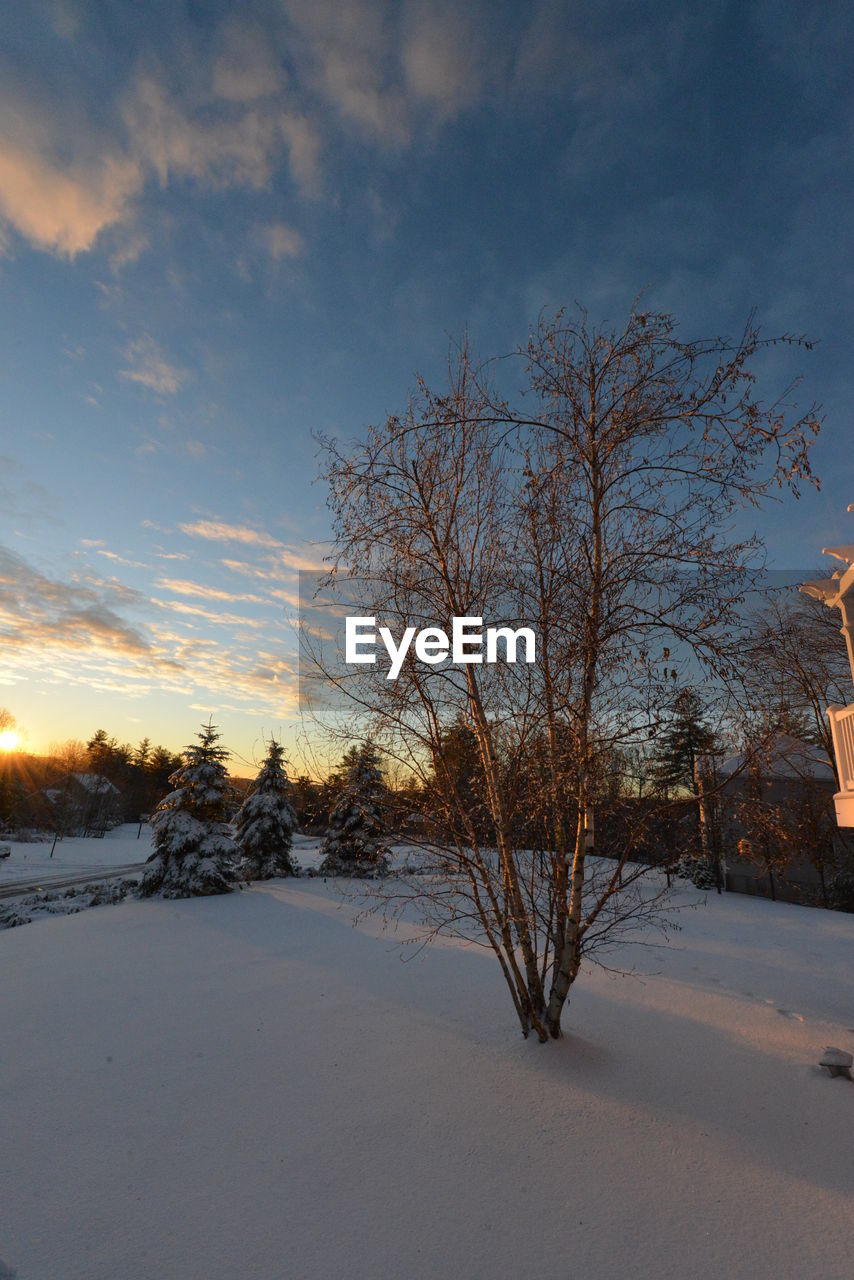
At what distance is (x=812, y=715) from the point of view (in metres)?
17.2

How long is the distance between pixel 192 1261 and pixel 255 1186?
652mm

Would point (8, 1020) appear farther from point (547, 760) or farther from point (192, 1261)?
point (547, 760)

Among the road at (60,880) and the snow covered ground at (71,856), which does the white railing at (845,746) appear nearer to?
the road at (60,880)

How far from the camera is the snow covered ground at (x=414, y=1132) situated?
3.21 metres

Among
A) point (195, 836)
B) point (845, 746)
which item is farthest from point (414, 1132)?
point (195, 836)

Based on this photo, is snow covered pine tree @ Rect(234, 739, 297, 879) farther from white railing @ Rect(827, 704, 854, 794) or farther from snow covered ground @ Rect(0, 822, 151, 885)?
white railing @ Rect(827, 704, 854, 794)

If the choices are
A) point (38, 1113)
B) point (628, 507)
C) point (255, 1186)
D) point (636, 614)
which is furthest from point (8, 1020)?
point (628, 507)

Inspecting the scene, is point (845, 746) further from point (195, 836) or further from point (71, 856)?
point (71, 856)

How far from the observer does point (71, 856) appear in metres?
32.1

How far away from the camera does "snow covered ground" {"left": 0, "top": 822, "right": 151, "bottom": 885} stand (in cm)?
2595

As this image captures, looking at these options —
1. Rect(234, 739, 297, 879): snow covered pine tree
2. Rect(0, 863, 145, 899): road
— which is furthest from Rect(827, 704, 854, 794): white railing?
Rect(0, 863, 145, 899): road

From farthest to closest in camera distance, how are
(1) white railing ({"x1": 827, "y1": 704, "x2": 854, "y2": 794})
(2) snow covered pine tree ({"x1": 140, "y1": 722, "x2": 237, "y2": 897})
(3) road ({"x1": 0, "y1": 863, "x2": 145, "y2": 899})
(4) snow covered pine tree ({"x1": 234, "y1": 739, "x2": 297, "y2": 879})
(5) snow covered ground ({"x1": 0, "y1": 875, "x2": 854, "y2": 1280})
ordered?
(4) snow covered pine tree ({"x1": 234, "y1": 739, "x2": 297, "y2": 879}), (3) road ({"x1": 0, "y1": 863, "x2": 145, "y2": 899}), (2) snow covered pine tree ({"x1": 140, "y1": 722, "x2": 237, "y2": 897}), (1) white railing ({"x1": 827, "y1": 704, "x2": 854, "y2": 794}), (5) snow covered ground ({"x1": 0, "y1": 875, "x2": 854, "y2": 1280})

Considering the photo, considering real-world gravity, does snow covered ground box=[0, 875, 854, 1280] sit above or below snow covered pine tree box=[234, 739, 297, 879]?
below

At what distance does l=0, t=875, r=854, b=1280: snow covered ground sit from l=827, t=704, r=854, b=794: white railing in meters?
2.76
